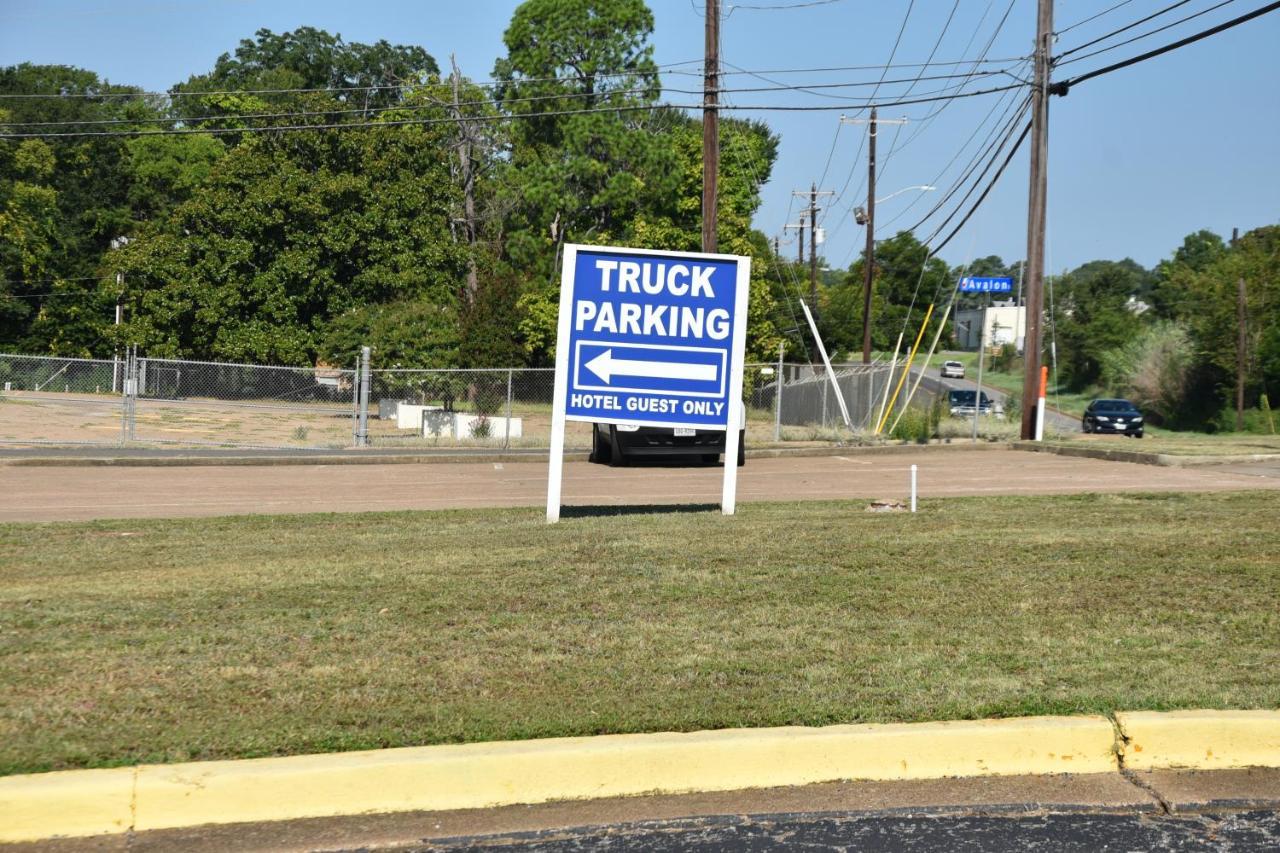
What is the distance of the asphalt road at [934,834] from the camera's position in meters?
4.55

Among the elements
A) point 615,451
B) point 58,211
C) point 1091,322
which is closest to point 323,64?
point 58,211

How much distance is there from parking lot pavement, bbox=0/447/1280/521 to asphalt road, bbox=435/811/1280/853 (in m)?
9.43

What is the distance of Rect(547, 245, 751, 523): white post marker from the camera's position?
11.8m

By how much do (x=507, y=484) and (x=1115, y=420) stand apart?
29.5 metres

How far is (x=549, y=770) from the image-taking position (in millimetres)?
4973

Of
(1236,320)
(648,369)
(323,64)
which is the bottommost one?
(648,369)

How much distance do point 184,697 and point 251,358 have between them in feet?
139

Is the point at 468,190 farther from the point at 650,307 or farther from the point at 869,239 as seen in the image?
the point at 650,307

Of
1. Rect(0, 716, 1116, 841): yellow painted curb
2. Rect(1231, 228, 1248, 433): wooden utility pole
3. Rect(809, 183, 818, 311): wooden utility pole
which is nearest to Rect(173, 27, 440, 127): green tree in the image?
Rect(809, 183, 818, 311): wooden utility pole

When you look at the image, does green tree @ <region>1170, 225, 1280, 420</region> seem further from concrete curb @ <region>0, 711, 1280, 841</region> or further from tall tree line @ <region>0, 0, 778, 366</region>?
concrete curb @ <region>0, 711, 1280, 841</region>

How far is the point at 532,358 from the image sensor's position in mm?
50375

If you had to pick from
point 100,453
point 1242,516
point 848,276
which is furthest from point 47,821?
point 848,276

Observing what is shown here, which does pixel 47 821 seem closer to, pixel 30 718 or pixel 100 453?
pixel 30 718

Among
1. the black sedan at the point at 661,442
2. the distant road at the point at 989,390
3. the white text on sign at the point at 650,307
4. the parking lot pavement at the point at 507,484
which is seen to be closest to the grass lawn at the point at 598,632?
the white text on sign at the point at 650,307
